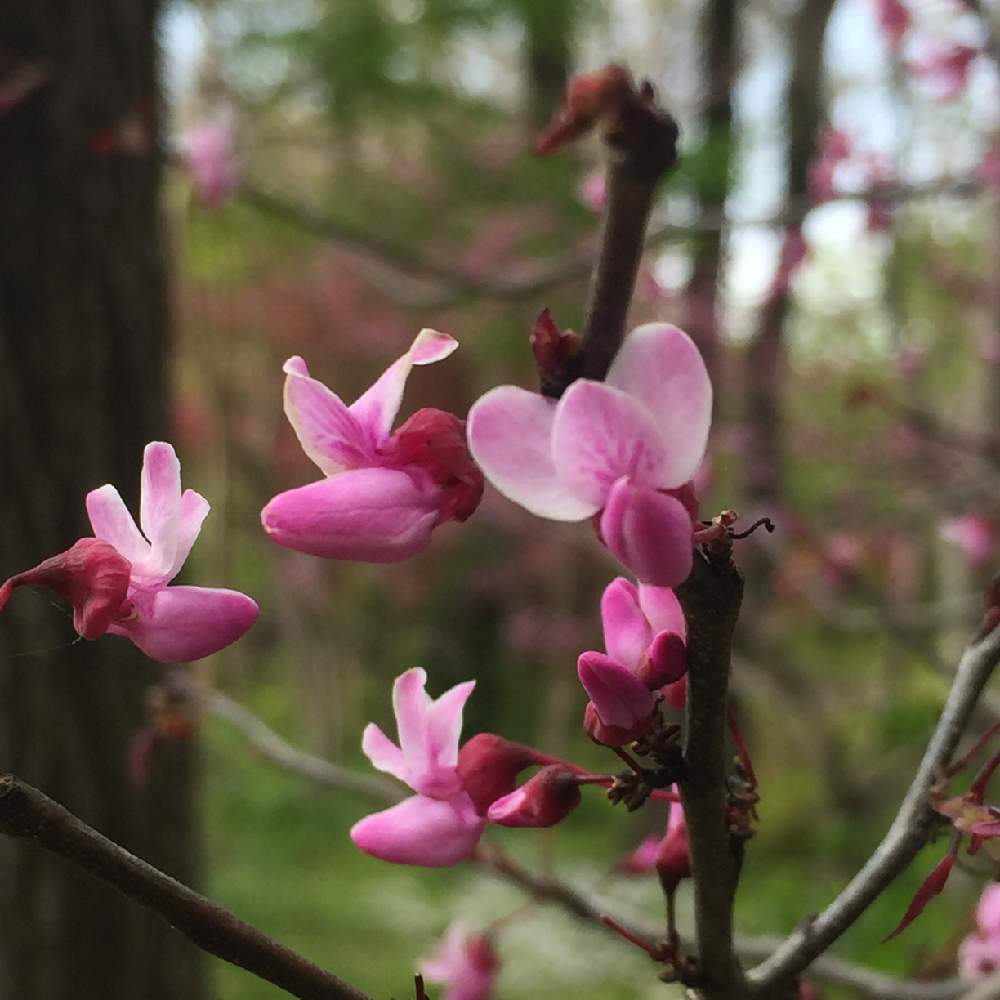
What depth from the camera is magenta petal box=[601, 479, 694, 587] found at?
1.31 ft

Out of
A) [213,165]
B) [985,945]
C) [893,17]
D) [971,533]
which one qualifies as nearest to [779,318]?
[893,17]

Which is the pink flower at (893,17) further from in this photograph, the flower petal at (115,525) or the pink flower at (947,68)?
the flower petal at (115,525)

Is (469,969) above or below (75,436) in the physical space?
below

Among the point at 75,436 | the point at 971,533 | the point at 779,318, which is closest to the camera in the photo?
the point at 75,436

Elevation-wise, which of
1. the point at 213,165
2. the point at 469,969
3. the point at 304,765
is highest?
the point at 213,165

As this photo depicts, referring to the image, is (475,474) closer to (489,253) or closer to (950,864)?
(950,864)

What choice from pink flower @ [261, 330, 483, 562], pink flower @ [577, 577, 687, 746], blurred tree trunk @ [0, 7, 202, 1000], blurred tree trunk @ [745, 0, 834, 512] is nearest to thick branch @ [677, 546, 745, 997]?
pink flower @ [577, 577, 687, 746]

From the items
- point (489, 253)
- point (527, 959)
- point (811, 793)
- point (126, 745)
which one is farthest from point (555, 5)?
point (811, 793)

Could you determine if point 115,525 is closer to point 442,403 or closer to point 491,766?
point 491,766

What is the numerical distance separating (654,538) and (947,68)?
211cm

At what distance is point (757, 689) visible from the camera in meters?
3.42

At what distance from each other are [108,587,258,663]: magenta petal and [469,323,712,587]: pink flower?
0.15m

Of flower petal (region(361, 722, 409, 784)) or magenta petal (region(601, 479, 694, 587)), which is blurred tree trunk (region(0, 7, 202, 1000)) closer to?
flower petal (region(361, 722, 409, 784))

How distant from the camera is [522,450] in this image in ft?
1.42
